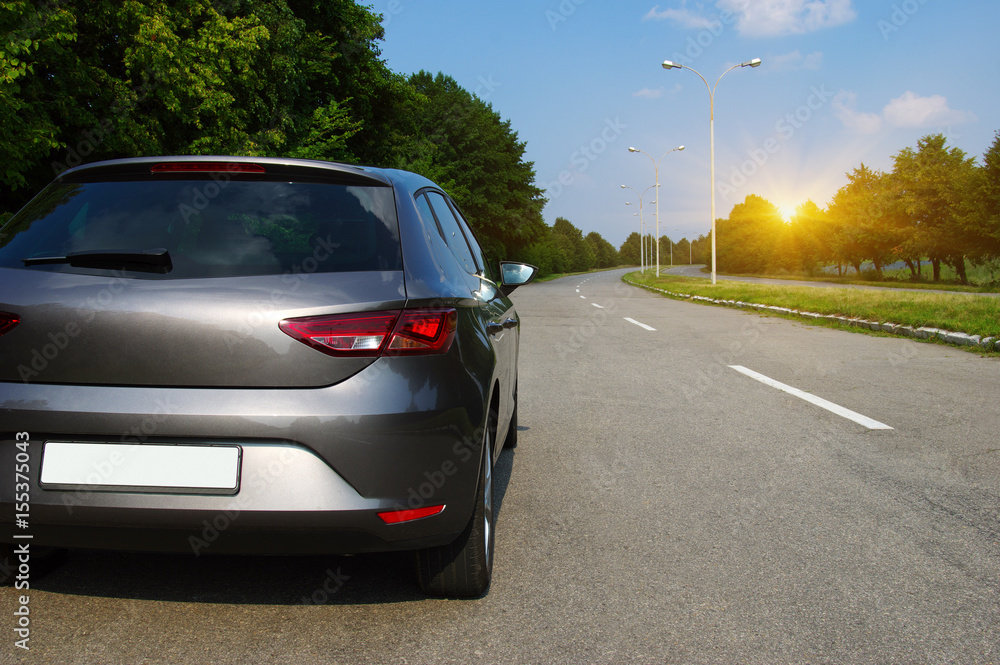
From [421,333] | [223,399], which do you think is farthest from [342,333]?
[223,399]

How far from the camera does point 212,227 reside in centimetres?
230

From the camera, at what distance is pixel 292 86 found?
18.7 m

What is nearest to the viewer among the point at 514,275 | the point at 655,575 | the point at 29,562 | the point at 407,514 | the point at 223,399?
the point at 223,399

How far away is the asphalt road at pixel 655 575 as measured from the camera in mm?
2221

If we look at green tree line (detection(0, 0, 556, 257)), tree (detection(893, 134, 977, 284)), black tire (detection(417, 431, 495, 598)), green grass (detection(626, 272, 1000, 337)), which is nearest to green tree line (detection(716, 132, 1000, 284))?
tree (detection(893, 134, 977, 284))

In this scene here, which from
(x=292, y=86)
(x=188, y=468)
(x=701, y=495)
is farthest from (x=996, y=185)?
(x=188, y=468)

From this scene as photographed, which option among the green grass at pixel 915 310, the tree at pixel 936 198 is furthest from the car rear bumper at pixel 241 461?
the tree at pixel 936 198

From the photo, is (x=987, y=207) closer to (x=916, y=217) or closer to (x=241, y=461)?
(x=916, y=217)

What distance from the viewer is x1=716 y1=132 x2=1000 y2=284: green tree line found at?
37.9 m

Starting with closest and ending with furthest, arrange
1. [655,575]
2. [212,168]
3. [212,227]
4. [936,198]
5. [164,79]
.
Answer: [212,227] < [212,168] < [655,575] < [164,79] < [936,198]

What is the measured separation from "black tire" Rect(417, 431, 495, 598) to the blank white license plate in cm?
75

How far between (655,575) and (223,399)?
1.69 m

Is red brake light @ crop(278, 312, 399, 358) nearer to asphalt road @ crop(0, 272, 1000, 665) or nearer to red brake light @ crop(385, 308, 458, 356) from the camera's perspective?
red brake light @ crop(385, 308, 458, 356)

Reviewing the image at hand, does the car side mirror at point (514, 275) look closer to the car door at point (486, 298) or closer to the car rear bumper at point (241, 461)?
the car door at point (486, 298)
